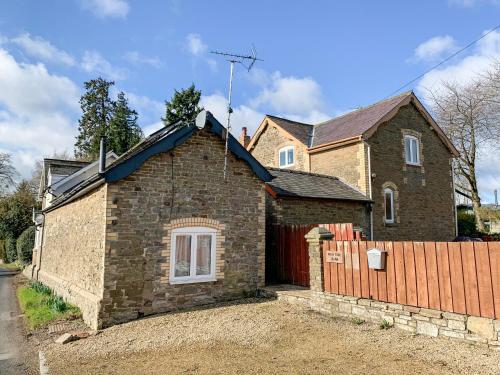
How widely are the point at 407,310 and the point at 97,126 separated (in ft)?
149

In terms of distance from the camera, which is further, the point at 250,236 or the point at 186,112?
the point at 186,112

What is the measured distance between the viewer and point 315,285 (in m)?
9.42

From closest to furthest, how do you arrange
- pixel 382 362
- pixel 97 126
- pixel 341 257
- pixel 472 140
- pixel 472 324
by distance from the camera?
1. pixel 382 362
2. pixel 472 324
3. pixel 341 257
4. pixel 472 140
5. pixel 97 126

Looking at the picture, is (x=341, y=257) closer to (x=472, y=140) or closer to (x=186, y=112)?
(x=472, y=140)

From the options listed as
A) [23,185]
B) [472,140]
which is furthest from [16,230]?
[472,140]

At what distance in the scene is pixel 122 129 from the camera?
42.7m

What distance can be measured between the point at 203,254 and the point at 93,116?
4212 cm

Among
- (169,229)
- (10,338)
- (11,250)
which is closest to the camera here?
(10,338)

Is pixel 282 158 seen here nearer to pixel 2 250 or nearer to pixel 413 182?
pixel 413 182

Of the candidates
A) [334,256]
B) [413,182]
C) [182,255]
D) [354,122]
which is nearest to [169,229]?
[182,255]

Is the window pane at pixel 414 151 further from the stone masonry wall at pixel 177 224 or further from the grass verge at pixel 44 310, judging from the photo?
the grass verge at pixel 44 310

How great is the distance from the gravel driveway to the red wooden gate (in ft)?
9.02

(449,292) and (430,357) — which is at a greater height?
(449,292)

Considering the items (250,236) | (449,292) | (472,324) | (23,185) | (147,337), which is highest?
(23,185)
